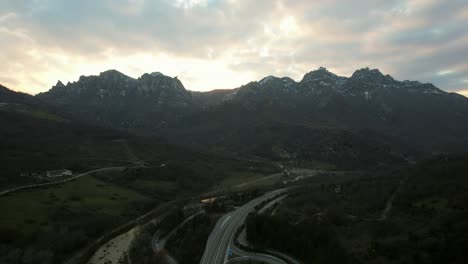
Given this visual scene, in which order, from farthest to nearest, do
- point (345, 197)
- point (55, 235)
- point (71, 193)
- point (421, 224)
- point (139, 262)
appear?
1. point (71, 193)
2. point (345, 197)
3. point (55, 235)
4. point (139, 262)
5. point (421, 224)

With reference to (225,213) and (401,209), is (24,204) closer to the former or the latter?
(225,213)

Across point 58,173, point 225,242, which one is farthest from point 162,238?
point 58,173

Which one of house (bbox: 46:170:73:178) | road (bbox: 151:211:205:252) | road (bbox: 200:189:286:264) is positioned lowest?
road (bbox: 151:211:205:252)

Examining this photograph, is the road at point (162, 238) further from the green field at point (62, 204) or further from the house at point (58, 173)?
the house at point (58, 173)

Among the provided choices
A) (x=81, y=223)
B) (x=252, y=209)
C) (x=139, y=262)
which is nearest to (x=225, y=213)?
(x=252, y=209)

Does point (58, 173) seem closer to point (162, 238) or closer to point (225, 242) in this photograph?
point (162, 238)

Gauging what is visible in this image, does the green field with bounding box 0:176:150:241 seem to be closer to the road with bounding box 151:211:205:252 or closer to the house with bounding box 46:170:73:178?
the house with bounding box 46:170:73:178

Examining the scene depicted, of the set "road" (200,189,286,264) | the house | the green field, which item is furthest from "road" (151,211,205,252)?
the house

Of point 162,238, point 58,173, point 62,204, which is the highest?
point 58,173
